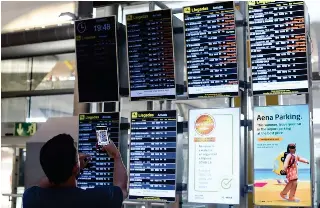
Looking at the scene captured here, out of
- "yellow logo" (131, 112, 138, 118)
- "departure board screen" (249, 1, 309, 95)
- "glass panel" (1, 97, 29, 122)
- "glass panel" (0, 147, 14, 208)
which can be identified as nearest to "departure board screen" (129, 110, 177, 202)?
"yellow logo" (131, 112, 138, 118)

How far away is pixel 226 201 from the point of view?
3486 mm

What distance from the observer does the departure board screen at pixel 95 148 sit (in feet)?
13.1

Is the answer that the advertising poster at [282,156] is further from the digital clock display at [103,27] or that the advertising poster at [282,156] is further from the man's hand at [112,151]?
the digital clock display at [103,27]

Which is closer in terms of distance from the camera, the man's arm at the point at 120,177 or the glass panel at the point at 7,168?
the man's arm at the point at 120,177

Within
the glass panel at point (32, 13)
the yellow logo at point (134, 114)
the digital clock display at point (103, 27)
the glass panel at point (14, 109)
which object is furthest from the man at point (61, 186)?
the glass panel at point (14, 109)

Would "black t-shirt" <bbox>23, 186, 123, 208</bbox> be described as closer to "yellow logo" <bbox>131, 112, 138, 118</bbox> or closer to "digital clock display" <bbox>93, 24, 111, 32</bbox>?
"yellow logo" <bbox>131, 112, 138, 118</bbox>

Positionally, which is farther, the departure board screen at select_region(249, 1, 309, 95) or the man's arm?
the departure board screen at select_region(249, 1, 309, 95)

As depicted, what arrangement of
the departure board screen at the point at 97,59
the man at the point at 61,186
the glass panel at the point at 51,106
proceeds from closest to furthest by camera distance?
the man at the point at 61,186, the departure board screen at the point at 97,59, the glass panel at the point at 51,106

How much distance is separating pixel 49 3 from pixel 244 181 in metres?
7.26

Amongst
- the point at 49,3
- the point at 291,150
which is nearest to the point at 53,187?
the point at 291,150

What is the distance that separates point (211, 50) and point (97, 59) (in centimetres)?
104

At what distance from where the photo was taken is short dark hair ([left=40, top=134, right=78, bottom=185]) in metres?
2.25

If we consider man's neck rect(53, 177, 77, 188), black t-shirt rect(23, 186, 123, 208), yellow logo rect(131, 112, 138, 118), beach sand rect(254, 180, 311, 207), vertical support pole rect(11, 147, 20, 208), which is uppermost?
yellow logo rect(131, 112, 138, 118)

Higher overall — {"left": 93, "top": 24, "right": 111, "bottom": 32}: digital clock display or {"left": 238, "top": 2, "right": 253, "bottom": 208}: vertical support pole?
{"left": 93, "top": 24, "right": 111, "bottom": 32}: digital clock display
